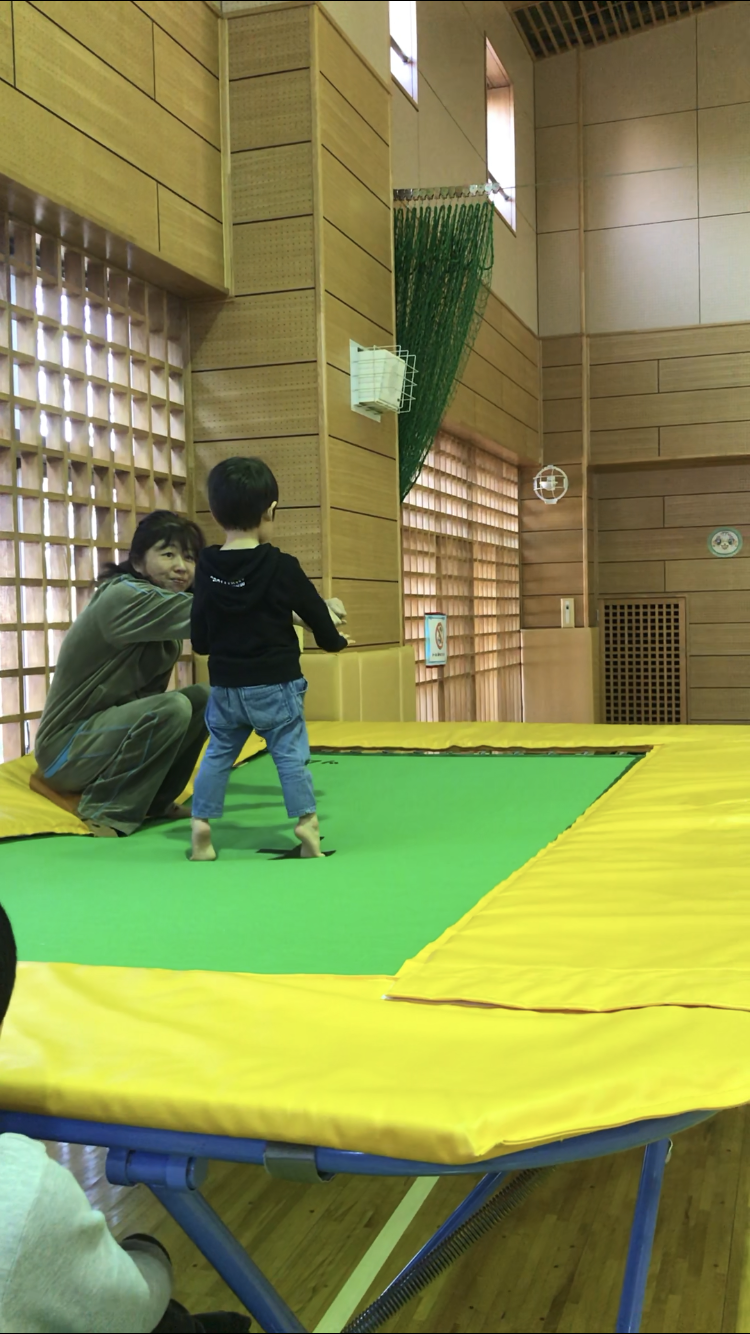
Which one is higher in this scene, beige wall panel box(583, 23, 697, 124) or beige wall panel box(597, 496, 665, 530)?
beige wall panel box(583, 23, 697, 124)

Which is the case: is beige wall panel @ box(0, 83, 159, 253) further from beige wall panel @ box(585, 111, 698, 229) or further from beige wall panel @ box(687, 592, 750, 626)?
beige wall panel @ box(687, 592, 750, 626)

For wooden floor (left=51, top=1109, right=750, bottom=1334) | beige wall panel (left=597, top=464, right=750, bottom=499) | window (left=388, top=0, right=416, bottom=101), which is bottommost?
wooden floor (left=51, top=1109, right=750, bottom=1334)

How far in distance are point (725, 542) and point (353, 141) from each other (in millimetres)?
6020

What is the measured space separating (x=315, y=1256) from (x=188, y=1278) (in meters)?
0.16

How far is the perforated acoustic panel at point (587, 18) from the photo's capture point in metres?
9.11

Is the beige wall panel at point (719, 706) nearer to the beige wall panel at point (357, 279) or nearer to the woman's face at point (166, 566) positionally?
the beige wall panel at point (357, 279)

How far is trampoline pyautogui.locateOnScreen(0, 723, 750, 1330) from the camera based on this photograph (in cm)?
106

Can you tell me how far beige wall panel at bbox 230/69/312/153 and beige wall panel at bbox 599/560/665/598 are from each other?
6298mm

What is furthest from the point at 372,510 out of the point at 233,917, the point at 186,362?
the point at 233,917

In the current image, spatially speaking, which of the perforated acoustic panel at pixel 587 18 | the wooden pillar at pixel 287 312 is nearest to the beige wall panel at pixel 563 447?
the perforated acoustic panel at pixel 587 18

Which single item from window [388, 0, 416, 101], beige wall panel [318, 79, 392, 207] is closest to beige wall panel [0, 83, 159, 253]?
beige wall panel [318, 79, 392, 207]

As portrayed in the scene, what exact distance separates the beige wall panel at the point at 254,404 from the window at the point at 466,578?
2175 millimetres

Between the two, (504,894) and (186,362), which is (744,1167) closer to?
(504,894)

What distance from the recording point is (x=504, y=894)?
197cm
